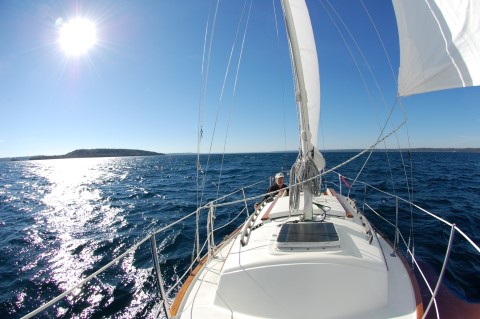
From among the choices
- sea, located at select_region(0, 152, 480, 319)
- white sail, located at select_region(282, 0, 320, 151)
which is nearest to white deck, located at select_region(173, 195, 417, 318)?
sea, located at select_region(0, 152, 480, 319)

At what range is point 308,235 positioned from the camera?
3174 mm

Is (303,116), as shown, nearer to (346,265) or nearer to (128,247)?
(346,265)

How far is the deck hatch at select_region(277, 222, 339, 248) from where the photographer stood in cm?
300

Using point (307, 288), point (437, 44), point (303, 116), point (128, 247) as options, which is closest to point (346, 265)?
point (307, 288)

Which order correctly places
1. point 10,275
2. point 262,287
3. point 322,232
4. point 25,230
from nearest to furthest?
point 262,287 < point 322,232 < point 10,275 < point 25,230

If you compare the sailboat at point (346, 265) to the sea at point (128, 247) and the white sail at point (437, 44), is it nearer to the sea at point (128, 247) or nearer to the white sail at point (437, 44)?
the white sail at point (437, 44)

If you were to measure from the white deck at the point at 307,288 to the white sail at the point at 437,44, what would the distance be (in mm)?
2085

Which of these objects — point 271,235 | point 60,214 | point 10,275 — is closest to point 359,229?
point 271,235

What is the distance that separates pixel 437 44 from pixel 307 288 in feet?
9.80

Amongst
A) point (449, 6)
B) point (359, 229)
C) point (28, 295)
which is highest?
point (449, 6)

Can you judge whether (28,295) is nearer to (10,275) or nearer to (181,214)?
(10,275)

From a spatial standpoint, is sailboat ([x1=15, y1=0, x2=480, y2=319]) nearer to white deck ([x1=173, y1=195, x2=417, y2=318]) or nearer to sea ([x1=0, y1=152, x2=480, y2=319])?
white deck ([x1=173, y1=195, x2=417, y2=318])

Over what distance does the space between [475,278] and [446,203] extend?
7.86m

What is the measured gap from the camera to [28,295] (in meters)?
5.34
